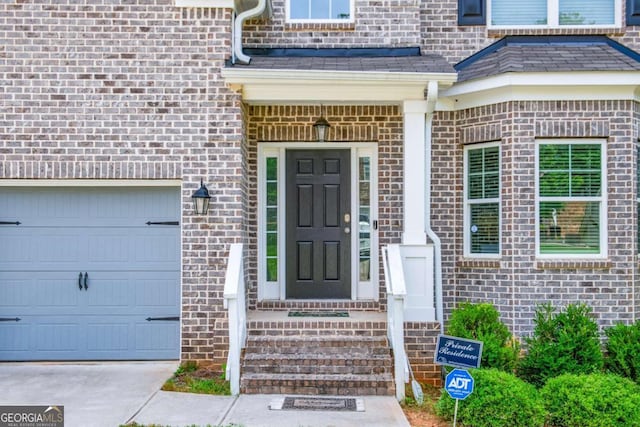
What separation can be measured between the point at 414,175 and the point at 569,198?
196cm

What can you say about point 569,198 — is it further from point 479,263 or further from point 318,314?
point 318,314

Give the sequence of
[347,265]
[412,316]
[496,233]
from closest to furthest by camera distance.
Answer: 1. [412,316]
2. [496,233]
3. [347,265]

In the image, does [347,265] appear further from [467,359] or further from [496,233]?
[467,359]

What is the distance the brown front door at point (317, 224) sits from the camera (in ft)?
29.0

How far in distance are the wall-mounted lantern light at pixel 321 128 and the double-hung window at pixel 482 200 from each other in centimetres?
188

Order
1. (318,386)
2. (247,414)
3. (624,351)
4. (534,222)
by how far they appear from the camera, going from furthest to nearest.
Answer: (534,222), (624,351), (318,386), (247,414)

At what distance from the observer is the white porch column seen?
25.6 ft

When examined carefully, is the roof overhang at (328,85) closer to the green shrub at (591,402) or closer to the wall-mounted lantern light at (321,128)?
the wall-mounted lantern light at (321,128)

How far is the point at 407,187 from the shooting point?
7824 mm

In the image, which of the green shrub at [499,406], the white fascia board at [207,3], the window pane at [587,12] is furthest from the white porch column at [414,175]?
the window pane at [587,12]

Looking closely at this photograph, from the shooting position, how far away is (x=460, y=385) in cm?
552

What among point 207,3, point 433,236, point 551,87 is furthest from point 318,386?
point 207,3

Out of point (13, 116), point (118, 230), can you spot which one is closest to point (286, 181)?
point (118, 230)

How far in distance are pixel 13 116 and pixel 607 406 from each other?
7.18 m
